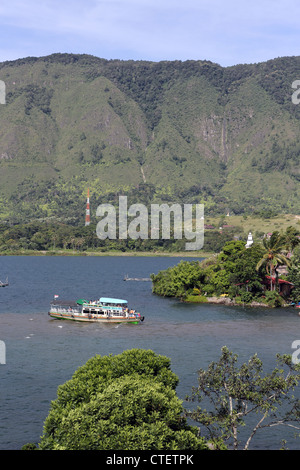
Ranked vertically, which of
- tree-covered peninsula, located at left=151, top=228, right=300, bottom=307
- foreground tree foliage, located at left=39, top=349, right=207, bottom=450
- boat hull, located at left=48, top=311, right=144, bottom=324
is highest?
foreground tree foliage, located at left=39, top=349, right=207, bottom=450

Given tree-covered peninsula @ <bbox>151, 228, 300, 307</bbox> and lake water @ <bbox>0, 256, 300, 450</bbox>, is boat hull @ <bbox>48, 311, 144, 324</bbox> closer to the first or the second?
lake water @ <bbox>0, 256, 300, 450</bbox>

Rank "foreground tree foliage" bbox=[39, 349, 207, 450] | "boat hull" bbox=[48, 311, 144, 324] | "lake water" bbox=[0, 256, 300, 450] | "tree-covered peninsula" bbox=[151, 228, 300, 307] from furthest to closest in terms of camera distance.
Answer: "tree-covered peninsula" bbox=[151, 228, 300, 307] < "boat hull" bbox=[48, 311, 144, 324] < "lake water" bbox=[0, 256, 300, 450] < "foreground tree foliage" bbox=[39, 349, 207, 450]

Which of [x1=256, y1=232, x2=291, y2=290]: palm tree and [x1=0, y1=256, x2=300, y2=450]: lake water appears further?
[x1=256, y1=232, x2=291, y2=290]: palm tree

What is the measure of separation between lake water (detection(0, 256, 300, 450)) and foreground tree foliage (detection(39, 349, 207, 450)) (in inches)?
365

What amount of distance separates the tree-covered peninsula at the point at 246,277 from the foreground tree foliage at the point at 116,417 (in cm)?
8317

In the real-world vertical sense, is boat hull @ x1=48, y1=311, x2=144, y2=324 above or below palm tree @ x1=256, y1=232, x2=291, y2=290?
below

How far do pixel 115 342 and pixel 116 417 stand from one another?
52922 mm

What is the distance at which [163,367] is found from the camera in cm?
4919

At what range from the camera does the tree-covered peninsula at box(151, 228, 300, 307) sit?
126312 mm

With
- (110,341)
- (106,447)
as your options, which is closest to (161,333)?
(110,341)

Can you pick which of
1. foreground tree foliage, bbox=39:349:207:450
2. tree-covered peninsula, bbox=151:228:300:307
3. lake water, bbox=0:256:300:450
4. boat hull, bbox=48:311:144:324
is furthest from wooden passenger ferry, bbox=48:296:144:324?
foreground tree foliage, bbox=39:349:207:450

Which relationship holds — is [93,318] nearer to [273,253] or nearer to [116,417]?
[273,253]

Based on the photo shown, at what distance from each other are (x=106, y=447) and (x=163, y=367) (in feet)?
45.2

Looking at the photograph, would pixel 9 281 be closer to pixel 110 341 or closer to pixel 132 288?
pixel 132 288
